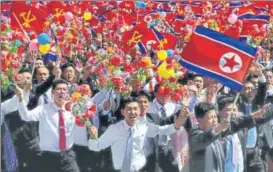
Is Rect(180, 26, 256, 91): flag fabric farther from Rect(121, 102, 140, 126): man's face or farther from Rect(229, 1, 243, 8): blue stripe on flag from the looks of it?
Rect(121, 102, 140, 126): man's face

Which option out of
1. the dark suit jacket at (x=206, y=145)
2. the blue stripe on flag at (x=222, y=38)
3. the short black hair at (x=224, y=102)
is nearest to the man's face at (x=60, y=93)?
the dark suit jacket at (x=206, y=145)

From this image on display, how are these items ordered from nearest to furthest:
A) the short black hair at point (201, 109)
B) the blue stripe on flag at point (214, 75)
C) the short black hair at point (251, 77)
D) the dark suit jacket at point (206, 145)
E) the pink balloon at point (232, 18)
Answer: the blue stripe on flag at point (214, 75), the dark suit jacket at point (206, 145), the short black hair at point (201, 109), the short black hair at point (251, 77), the pink balloon at point (232, 18)

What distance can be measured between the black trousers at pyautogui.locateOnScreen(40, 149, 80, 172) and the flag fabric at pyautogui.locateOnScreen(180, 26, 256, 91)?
1.34 metres

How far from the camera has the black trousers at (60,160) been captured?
8.30 metres

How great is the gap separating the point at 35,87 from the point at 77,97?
41 centimetres

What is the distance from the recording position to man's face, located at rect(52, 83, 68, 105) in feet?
27.1

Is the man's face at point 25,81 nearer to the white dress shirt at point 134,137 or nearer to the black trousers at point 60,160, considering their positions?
the black trousers at point 60,160

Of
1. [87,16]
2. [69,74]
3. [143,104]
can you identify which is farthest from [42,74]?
[143,104]

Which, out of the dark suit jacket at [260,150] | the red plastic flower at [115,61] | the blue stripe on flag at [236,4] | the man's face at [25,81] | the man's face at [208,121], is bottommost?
the dark suit jacket at [260,150]

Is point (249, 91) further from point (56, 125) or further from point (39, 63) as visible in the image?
point (39, 63)

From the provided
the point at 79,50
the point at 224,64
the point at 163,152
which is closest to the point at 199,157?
the point at 163,152

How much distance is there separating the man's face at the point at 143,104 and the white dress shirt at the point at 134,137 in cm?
6

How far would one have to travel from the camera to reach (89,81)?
328 inches

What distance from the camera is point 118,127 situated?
27.2 feet
